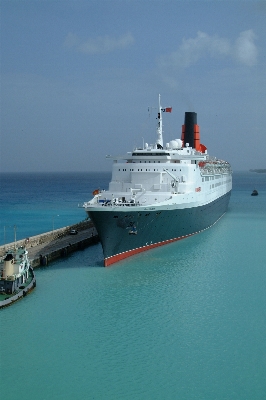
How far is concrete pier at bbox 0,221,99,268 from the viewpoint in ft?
84.0

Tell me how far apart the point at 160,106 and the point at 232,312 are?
61.3ft

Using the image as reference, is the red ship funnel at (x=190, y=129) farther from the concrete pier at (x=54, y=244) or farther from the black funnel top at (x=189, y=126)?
the concrete pier at (x=54, y=244)

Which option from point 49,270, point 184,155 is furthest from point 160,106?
point 49,270

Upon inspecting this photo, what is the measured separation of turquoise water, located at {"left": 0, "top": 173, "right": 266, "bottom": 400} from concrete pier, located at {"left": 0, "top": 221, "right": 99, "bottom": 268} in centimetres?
135

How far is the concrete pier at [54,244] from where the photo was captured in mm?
25594

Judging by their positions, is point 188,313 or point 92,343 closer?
point 92,343

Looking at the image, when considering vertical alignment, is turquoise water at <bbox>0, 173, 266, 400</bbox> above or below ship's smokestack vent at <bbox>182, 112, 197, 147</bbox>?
below

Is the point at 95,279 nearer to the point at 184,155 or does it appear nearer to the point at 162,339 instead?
the point at 162,339

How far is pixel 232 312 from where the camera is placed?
17.3 metres

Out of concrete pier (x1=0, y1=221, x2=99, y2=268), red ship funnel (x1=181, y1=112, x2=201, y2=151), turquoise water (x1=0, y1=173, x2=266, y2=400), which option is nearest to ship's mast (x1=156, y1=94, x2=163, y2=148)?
concrete pier (x1=0, y1=221, x2=99, y2=268)

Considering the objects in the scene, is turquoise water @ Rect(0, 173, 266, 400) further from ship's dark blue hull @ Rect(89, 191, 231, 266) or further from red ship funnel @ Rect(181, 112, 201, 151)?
red ship funnel @ Rect(181, 112, 201, 151)

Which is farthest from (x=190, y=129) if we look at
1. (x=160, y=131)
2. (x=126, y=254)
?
(x=126, y=254)

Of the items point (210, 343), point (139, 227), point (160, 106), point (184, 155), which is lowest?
point (210, 343)

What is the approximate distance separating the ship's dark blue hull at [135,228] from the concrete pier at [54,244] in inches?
159
